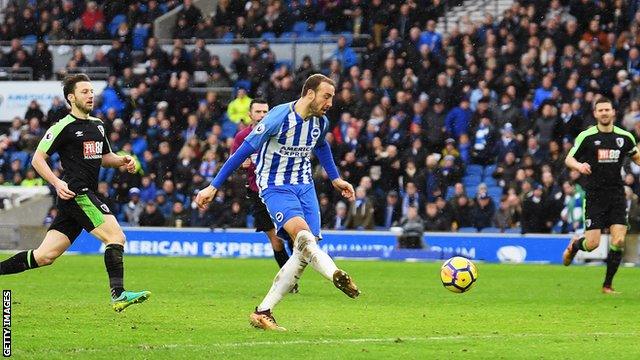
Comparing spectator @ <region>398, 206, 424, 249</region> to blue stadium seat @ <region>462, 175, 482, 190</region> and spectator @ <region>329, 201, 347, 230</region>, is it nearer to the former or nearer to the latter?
spectator @ <region>329, 201, 347, 230</region>

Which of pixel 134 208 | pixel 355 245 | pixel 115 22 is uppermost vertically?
pixel 115 22

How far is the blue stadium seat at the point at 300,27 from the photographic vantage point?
34.0 metres

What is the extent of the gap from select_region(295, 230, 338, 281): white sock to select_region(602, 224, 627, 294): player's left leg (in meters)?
6.30

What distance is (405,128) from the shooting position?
2791cm

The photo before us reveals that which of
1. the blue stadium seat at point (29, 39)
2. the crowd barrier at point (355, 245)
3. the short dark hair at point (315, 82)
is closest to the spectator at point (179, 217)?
the crowd barrier at point (355, 245)

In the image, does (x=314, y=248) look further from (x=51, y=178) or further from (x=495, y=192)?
→ (x=495, y=192)

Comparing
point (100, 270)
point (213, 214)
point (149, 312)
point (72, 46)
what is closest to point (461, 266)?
point (149, 312)

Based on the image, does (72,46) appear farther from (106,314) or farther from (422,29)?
(106,314)

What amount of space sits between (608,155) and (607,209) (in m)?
0.66

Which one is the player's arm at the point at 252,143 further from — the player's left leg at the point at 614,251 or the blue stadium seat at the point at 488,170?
the blue stadium seat at the point at 488,170

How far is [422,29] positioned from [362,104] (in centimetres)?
357

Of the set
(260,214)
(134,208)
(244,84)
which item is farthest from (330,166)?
(244,84)

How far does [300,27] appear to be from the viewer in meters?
34.1

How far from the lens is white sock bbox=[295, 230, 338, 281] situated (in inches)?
397
